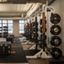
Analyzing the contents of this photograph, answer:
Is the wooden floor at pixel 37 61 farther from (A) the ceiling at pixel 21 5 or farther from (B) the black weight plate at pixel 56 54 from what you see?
(A) the ceiling at pixel 21 5

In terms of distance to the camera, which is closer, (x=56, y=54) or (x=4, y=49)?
(x=4, y=49)

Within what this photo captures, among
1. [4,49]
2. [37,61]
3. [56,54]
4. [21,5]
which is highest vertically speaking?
[21,5]

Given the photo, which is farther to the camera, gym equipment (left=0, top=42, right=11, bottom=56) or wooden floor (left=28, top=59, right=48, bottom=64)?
wooden floor (left=28, top=59, right=48, bottom=64)

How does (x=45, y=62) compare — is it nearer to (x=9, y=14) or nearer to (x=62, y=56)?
(x=62, y=56)

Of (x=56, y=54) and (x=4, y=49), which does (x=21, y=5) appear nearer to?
(x=56, y=54)

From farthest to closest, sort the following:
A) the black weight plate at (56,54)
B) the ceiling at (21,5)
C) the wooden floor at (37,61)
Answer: the ceiling at (21,5) → the black weight plate at (56,54) → the wooden floor at (37,61)

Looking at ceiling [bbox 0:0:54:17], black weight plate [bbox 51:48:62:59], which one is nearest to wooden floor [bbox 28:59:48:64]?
→ black weight plate [bbox 51:48:62:59]

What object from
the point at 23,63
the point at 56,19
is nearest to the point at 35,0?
the point at 56,19

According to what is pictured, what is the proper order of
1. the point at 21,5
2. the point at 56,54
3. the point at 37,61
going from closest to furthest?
the point at 37,61
the point at 56,54
the point at 21,5

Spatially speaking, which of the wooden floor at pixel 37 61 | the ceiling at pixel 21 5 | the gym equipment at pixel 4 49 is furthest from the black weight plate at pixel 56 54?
the ceiling at pixel 21 5

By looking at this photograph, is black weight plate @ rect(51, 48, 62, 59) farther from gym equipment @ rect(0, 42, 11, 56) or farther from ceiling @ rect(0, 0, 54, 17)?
ceiling @ rect(0, 0, 54, 17)

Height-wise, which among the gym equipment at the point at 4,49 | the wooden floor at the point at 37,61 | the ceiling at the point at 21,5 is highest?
the ceiling at the point at 21,5

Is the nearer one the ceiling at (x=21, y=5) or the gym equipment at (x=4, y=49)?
the gym equipment at (x=4, y=49)

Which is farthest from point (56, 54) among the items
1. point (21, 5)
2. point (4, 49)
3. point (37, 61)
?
point (21, 5)
